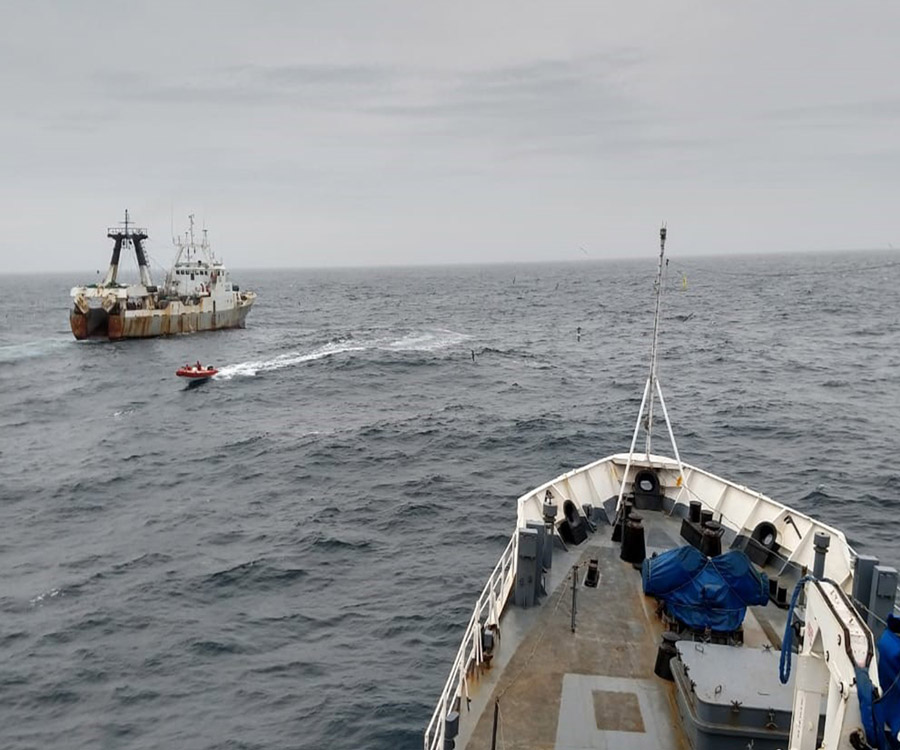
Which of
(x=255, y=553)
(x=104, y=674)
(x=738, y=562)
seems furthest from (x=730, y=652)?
(x=255, y=553)

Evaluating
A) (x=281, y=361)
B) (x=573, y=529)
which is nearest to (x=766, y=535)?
(x=573, y=529)

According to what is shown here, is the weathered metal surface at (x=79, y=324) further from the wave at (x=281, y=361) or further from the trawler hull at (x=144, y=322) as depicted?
the wave at (x=281, y=361)

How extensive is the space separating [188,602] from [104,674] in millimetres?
4231

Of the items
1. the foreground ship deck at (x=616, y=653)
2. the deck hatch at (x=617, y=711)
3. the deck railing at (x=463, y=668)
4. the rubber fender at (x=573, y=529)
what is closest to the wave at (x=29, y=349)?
the rubber fender at (x=573, y=529)

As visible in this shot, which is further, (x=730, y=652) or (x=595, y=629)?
(x=595, y=629)

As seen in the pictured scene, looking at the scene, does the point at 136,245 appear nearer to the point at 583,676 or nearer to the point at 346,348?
the point at 346,348

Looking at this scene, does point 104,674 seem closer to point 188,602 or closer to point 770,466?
point 188,602

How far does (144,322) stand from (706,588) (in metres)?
97.7

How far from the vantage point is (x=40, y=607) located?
2484 centimetres

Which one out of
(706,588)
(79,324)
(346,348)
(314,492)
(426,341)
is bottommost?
(314,492)

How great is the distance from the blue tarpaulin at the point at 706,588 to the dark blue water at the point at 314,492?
25.8 ft

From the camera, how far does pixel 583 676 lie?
13.3m

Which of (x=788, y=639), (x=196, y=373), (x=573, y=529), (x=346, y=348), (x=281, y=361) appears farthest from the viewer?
(x=346, y=348)

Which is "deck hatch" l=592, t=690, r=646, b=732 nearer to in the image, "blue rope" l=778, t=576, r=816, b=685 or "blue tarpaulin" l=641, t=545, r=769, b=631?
"blue tarpaulin" l=641, t=545, r=769, b=631
